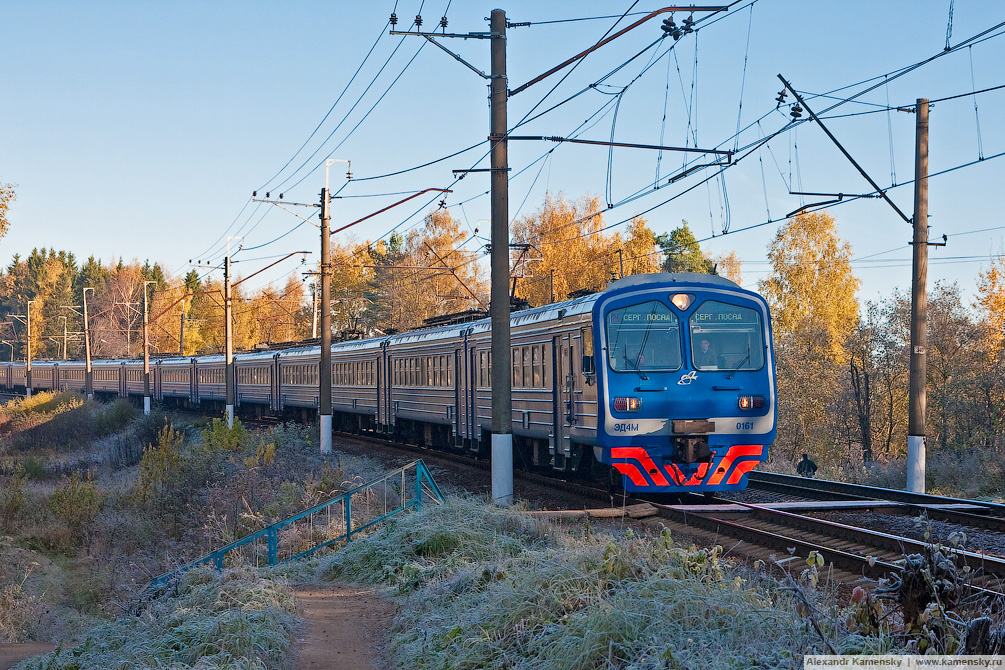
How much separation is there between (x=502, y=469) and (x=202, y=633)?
6249 millimetres

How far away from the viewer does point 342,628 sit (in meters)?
7.99

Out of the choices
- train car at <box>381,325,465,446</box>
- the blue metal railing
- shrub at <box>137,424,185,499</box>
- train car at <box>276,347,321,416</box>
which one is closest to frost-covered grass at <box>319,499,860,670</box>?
the blue metal railing

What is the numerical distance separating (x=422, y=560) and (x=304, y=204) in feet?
55.0

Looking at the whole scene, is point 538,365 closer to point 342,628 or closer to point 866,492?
point 866,492

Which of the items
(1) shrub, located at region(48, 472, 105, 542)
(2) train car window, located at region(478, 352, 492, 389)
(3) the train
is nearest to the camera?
(3) the train

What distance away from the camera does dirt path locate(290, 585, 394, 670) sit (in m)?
7.04

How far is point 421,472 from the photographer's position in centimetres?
1306

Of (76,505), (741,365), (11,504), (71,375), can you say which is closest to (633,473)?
(741,365)

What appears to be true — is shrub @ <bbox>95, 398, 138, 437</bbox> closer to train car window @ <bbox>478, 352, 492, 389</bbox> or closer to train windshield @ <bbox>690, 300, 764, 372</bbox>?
train car window @ <bbox>478, 352, 492, 389</bbox>

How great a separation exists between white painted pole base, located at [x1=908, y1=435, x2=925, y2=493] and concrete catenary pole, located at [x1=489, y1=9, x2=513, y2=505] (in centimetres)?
661

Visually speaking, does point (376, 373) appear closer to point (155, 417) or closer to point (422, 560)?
point (155, 417)

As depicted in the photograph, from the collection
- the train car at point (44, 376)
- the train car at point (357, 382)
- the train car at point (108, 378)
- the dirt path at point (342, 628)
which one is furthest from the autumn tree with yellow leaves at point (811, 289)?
the train car at point (44, 376)

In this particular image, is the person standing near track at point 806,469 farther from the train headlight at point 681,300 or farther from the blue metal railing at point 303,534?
the blue metal railing at point 303,534

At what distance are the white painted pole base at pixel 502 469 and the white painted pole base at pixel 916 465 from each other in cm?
662
